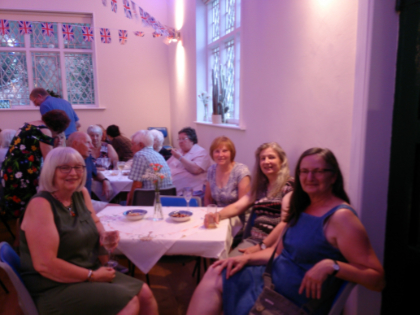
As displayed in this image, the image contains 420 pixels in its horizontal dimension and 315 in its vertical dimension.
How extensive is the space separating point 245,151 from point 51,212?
88.6 inches

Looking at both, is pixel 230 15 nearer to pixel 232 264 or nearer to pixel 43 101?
pixel 43 101

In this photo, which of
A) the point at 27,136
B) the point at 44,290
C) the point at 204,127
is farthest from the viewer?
the point at 204,127

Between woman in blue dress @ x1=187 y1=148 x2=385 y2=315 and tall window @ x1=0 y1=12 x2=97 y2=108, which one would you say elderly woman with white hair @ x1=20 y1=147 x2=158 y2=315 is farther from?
tall window @ x1=0 y1=12 x2=97 y2=108

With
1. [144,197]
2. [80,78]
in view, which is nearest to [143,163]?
[144,197]

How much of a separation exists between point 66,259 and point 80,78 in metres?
6.51

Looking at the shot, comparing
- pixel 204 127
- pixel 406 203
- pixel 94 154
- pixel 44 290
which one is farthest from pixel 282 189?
pixel 94 154

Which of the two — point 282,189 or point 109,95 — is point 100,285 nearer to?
point 282,189

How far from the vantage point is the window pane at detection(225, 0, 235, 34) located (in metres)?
4.11

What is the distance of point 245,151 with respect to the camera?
11.2 ft

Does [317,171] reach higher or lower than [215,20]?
lower

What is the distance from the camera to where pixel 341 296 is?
129cm

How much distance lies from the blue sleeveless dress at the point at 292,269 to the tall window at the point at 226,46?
8.78ft

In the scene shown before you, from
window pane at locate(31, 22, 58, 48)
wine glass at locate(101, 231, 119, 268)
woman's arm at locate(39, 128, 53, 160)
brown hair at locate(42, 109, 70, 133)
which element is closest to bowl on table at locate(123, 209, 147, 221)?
wine glass at locate(101, 231, 119, 268)

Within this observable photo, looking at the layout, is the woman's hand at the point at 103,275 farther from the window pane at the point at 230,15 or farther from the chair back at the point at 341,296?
the window pane at the point at 230,15
